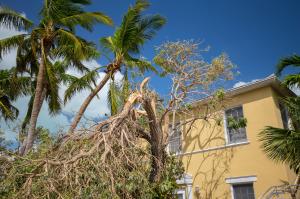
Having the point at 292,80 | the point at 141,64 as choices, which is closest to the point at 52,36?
the point at 141,64

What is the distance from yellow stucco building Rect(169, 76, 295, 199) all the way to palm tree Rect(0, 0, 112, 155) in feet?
21.7

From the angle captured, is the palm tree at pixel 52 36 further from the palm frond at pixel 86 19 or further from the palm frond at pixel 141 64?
the palm frond at pixel 141 64

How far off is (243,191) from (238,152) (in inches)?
64.2

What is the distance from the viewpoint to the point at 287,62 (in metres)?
9.83

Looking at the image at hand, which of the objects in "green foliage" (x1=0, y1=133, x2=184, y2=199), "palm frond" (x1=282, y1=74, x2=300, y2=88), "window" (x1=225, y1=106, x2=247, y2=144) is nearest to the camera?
"green foliage" (x1=0, y1=133, x2=184, y2=199)

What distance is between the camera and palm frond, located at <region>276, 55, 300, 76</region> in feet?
31.1

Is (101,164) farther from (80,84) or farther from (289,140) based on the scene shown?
(80,84)

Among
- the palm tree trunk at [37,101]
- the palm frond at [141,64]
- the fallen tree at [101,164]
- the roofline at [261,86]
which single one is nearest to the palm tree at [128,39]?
the palm frond at [141,64]

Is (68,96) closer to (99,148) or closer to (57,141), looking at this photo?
(57,141)

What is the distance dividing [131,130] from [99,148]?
992 mm

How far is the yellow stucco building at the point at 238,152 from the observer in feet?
36.8

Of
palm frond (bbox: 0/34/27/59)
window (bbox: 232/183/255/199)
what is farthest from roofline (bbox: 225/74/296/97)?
palm frond (bbox: 0/34/27/59)

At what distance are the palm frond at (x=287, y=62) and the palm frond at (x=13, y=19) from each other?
37.4 ft

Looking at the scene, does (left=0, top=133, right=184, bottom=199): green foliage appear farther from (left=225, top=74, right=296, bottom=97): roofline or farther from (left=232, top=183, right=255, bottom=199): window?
(left=225, top=74, right=296, bottom=97): roofline
